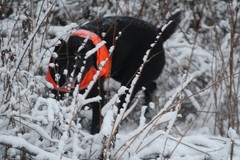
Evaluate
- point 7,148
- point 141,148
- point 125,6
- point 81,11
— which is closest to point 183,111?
point 125,6

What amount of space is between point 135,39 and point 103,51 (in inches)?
26.3

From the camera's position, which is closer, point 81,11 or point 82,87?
point 82,87

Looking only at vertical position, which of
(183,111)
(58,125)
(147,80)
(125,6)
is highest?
(125,6)

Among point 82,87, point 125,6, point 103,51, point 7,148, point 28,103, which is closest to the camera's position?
point 7,148

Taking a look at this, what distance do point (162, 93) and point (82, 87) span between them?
Result: 1.60 m

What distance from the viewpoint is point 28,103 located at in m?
2.18

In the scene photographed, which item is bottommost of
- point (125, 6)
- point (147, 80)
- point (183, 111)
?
point (183, 111)

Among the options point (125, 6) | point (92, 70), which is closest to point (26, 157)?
point (92, 70)

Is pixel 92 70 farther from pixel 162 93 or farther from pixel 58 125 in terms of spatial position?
pixel 162 93

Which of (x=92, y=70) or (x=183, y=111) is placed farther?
(x=183, y=111)

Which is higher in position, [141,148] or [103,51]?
[103,51]

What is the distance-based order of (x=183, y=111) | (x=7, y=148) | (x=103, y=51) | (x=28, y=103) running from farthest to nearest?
(x=183, y=111)
(x=103, y=51)
(x=28, y=103)
(x=7, y=148)

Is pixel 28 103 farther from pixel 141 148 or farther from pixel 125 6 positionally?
pixel 125 6

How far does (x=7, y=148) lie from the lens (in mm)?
1901
